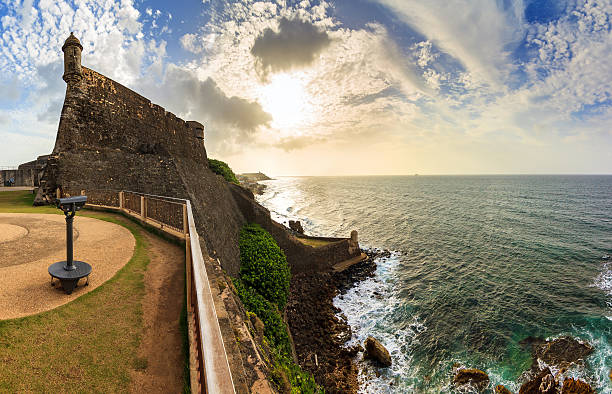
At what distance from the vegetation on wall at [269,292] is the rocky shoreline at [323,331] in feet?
5.42

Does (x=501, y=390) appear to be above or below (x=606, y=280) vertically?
below

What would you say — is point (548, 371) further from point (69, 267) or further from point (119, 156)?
point (119, 156)

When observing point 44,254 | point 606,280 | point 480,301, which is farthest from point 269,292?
point 606,280

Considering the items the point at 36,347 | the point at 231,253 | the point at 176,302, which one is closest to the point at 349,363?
the point at 231,253

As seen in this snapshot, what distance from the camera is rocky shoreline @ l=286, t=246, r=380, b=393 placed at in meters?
13.5

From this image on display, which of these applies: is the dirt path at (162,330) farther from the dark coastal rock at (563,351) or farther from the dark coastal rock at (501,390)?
the dark coastal rock at (563,351)

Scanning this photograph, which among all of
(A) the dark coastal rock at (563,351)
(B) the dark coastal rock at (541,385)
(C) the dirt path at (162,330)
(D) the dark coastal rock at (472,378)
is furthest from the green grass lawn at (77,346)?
(A) the dark coastal rock at (563,351)

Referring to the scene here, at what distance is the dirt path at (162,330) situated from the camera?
348 cm

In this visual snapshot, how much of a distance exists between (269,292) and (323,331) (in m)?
4.97

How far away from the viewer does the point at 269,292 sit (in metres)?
15.0

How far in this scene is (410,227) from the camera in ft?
141

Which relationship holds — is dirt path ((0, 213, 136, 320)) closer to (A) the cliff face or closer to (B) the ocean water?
(A) the cliff face

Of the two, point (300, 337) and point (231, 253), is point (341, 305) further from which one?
point (231, 253)

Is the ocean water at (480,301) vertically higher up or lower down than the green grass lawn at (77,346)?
lower down
